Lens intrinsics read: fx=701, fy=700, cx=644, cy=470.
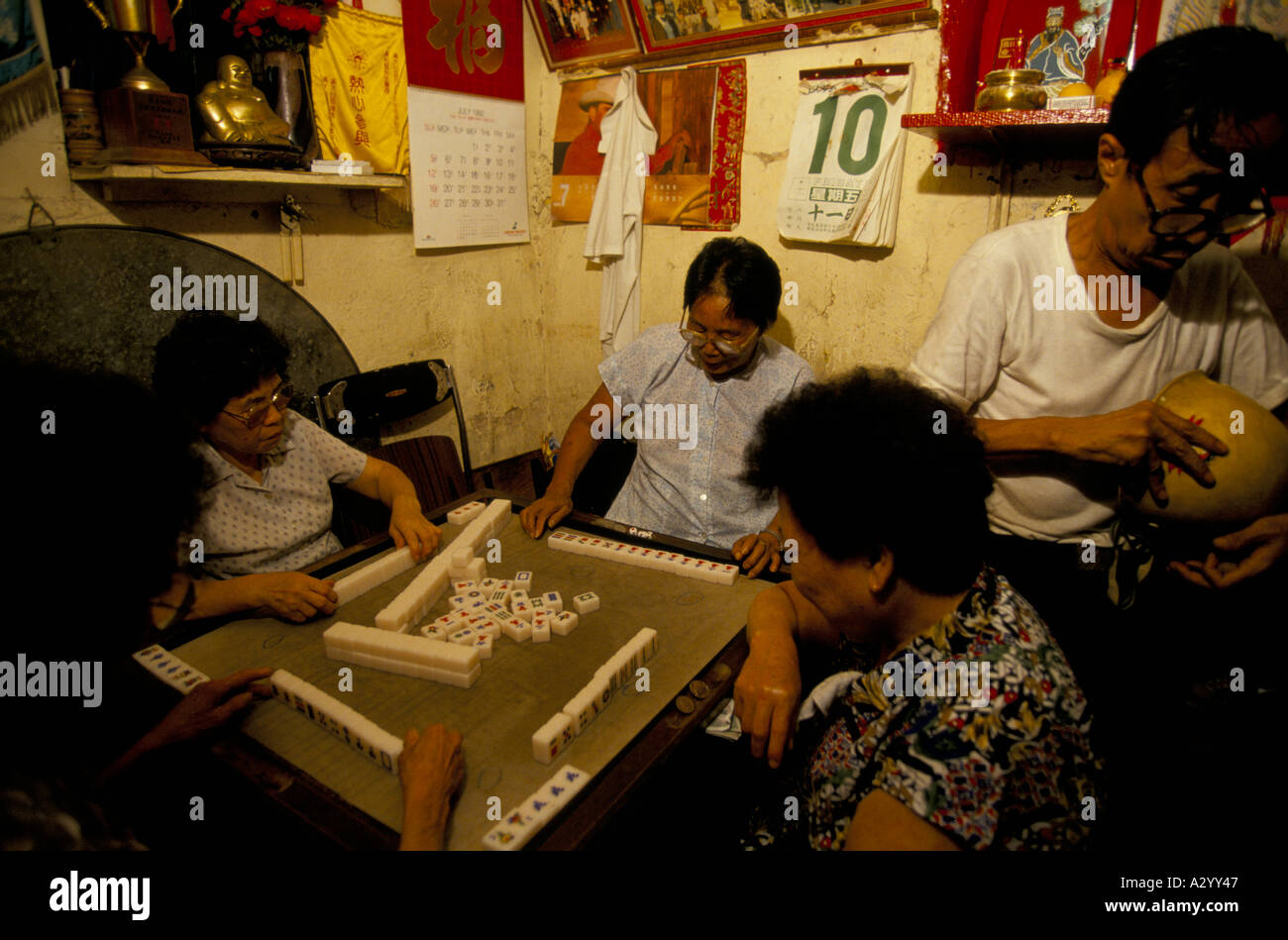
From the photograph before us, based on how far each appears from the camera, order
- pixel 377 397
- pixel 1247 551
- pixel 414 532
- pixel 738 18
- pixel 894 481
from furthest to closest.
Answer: pixel 377 397 → pixel 738 18 → pixel 414 532 → pixel 1247 551 → pixel 894 481

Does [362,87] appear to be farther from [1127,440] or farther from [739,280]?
[1127,440]

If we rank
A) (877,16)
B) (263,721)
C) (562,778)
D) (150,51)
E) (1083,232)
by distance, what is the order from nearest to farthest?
(562,778) < (263,721) < (1083,232) < (150,51) < (877,16)

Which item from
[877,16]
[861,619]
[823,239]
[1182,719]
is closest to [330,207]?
[823,239]

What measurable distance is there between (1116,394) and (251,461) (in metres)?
2.57

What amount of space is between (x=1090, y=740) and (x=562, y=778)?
891 mm

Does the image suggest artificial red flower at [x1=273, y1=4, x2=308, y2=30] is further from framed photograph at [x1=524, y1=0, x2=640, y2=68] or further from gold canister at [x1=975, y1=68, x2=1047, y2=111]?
gold canister at [x1=975, y1=68, x2=1047, y2=111]

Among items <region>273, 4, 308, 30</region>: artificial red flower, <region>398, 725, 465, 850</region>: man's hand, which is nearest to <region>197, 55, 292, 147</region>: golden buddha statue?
<region>273, 4, 308, 30</region>: artificial red flower

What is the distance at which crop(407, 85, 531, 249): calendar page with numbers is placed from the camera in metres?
3.85

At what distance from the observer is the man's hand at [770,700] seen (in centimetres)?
143

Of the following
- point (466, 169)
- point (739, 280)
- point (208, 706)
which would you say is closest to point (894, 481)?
point (208, 706)

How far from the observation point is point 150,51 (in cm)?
277

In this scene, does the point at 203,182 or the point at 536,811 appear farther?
the point at 203,182

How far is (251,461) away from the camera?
7.45ft
